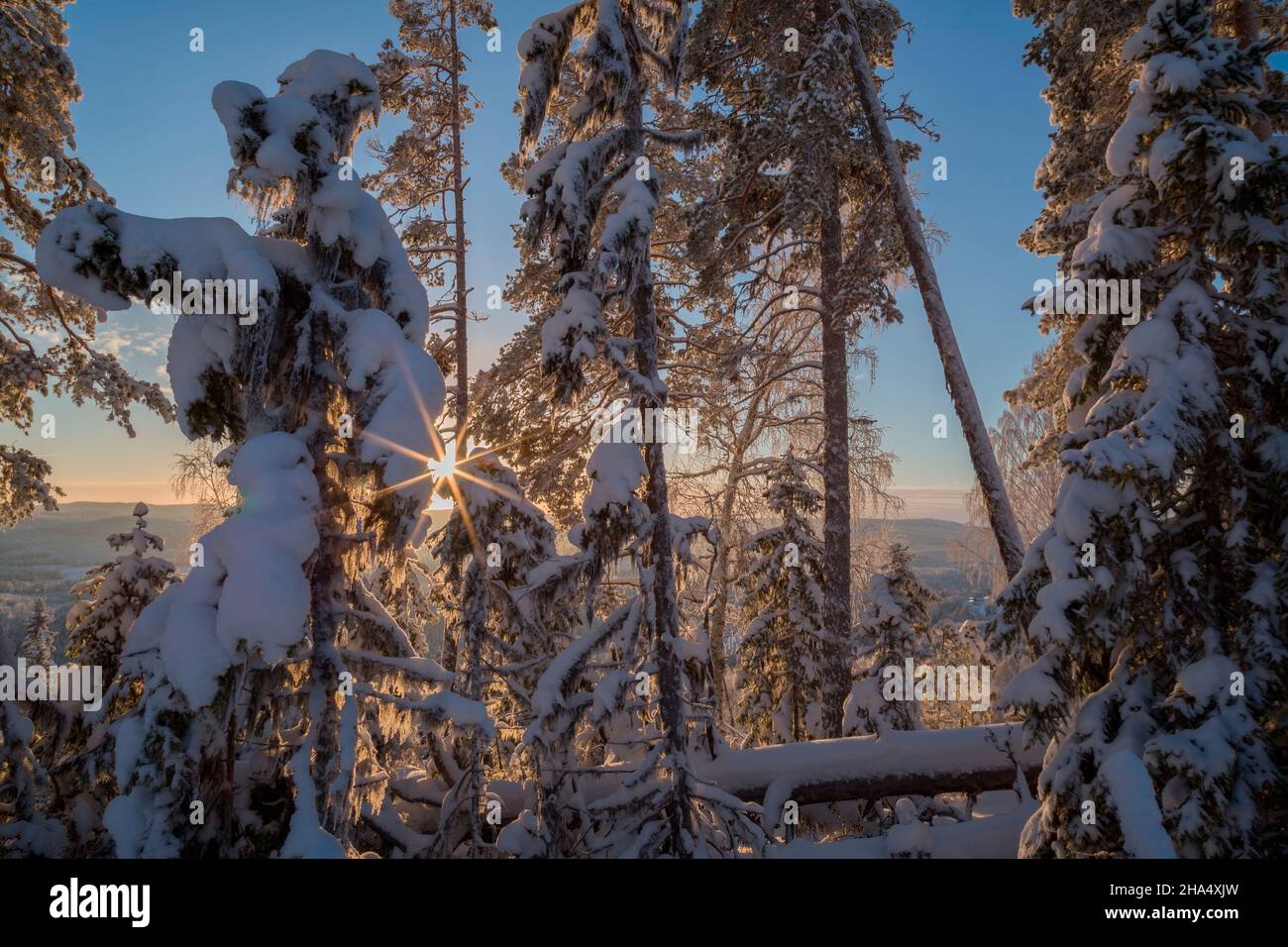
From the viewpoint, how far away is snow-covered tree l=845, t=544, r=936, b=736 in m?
10.5

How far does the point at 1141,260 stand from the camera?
548 centimetres

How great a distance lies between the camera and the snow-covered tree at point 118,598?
27.9 ft

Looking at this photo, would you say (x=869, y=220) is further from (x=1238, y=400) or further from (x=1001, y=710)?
(x=1001, y=710)

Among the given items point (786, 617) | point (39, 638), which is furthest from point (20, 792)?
point (39, 638)

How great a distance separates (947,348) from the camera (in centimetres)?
846

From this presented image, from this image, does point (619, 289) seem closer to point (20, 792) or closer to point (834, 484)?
point (834, 484)

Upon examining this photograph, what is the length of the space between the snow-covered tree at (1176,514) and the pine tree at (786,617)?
6.35 m

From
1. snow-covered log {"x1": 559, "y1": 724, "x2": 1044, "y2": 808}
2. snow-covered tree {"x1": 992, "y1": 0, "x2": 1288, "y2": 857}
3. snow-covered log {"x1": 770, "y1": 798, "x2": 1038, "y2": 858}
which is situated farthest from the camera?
snow-covered log {"x1": 559, "y1": 724, "x2": 1044, "y2": 808}

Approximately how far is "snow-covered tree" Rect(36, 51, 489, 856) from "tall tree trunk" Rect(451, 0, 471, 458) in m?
6.42

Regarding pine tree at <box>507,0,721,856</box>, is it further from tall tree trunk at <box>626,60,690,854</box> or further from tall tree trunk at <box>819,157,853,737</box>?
tall tree trunk at <box>819,157,853,737</box>

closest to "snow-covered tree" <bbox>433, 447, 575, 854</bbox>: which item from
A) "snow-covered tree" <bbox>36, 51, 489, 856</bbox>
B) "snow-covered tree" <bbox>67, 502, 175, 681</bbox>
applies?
"snow-covered tree" <bbox>36, 51, 489, 856</bbox>

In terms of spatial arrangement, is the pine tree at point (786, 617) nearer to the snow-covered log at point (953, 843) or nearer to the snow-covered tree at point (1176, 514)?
the snow-covered log at point (953, 843)

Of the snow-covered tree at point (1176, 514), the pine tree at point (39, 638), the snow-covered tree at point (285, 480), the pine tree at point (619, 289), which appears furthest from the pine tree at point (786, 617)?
the pine tree at point (39, 638)
